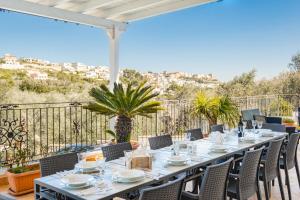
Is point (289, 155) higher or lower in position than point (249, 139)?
lower

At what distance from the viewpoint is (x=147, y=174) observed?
2445 millimetres

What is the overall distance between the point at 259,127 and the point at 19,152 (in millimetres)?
3528

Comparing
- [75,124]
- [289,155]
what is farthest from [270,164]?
[75,124]

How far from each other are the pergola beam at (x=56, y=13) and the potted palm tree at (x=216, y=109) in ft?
7.95

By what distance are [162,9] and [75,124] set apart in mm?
2846

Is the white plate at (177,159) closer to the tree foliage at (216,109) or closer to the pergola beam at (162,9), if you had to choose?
the pergola beam at (162,9)

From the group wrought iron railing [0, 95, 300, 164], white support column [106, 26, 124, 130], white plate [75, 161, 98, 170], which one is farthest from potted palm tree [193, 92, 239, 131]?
white plate [75, 161, 98, 170]

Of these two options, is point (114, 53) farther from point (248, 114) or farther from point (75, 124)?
point (248, 114)

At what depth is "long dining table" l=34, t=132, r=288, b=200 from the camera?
2.04 m

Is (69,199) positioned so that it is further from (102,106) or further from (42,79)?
(42,79)

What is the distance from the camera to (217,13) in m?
15.9

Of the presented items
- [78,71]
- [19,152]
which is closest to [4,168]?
[19,152]

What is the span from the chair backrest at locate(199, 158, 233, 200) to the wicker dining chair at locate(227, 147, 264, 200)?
398 millimetres

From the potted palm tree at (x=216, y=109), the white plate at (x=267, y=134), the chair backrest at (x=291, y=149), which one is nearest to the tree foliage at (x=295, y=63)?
the potted palm tree at (x=216, y=109)
